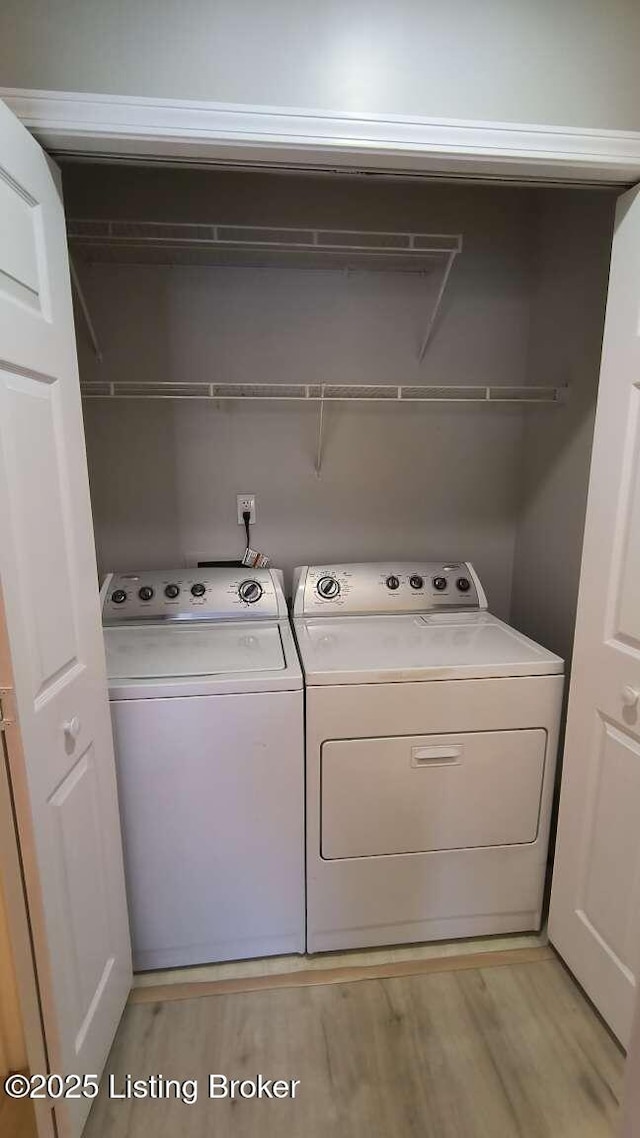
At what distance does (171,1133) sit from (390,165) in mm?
2104

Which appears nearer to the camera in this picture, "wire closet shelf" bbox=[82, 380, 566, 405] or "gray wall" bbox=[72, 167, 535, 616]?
"wire closet shelf" bbox=[82, 380, 566, 405]

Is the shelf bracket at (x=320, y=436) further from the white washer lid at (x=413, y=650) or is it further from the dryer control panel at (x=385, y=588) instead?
the white washer lid at (x=413, y=650)

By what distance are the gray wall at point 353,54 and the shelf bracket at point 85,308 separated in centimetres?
77

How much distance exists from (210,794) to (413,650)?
0.67 m

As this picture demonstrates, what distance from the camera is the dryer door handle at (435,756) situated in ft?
4.87

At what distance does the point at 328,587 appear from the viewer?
6.31 ft

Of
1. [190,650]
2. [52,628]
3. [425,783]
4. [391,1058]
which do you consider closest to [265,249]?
[190,650]

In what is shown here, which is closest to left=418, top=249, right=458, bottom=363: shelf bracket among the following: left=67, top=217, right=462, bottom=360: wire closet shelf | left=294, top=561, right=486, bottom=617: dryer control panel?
left=67, top=217, right=462, bottom=360: wire closet shelf

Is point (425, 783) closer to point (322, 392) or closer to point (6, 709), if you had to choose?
point (6, 709)

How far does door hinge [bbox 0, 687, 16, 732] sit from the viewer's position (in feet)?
2.88

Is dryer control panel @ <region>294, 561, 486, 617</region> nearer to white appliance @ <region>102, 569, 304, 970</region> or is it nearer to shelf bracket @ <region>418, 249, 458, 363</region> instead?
white appliance @ <region>102, 569, 304, 970</region>

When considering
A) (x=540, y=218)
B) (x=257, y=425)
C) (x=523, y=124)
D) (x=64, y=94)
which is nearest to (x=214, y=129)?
(x=64, y=94)

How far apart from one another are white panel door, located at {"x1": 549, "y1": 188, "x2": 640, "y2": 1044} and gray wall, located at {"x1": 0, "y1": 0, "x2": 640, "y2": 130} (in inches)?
10.5

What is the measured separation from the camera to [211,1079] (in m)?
1.30
